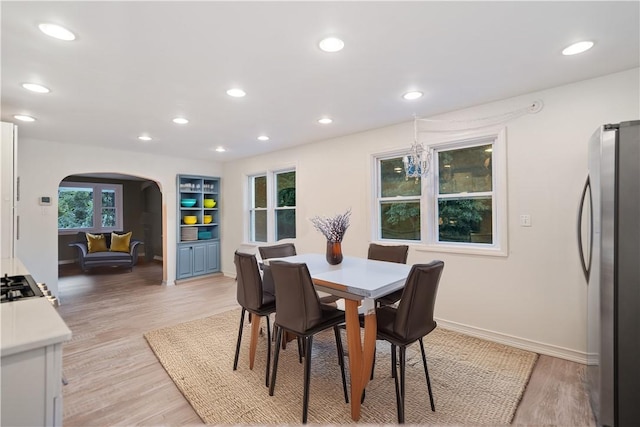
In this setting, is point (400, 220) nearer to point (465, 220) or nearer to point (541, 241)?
point (465, 220)

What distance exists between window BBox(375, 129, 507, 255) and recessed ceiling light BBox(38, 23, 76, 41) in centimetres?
324

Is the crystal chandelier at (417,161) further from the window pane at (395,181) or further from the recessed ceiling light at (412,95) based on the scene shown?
the recessed ceiling light at (412,95)

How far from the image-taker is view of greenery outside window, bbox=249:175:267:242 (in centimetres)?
593

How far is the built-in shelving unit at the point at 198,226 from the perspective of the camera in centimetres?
601

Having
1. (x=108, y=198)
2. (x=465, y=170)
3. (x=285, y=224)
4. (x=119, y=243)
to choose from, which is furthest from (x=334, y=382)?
(x=108, y=198)

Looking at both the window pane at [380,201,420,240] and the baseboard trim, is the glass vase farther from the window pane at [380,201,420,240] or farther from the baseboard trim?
the baseboard trim

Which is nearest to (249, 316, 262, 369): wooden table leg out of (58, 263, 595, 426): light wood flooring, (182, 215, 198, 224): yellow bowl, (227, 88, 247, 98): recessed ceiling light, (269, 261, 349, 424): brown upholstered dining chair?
(269, 261, 349, 424): brown upholstered dining chair

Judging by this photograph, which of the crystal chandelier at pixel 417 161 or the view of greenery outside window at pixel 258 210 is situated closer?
the crystal chandelier at pixel 417 161

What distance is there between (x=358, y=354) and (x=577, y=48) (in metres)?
2.51

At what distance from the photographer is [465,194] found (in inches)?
133

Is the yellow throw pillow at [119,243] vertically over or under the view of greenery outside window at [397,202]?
under

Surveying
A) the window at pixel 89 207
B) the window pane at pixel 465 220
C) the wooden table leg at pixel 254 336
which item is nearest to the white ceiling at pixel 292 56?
the window pane at pixel 465 220

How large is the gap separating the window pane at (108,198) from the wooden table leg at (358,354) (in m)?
8.93

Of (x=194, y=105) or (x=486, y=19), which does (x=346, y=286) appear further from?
(x=194, y=105)
